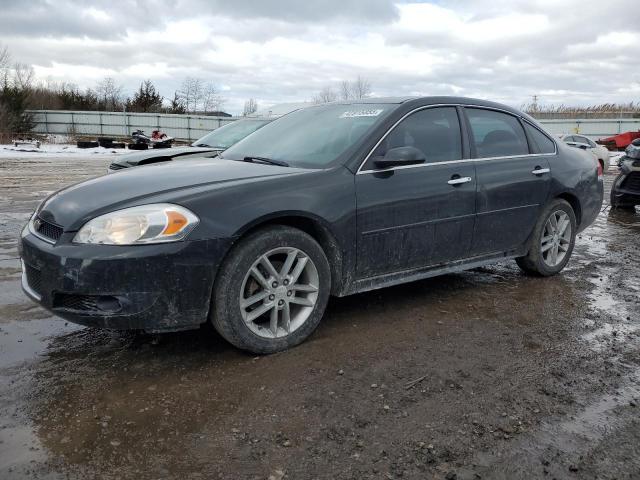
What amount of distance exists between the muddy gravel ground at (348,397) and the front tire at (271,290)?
0.46 ft

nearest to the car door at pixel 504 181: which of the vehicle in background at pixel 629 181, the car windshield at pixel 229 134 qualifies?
the car windshield at pixel 229 134

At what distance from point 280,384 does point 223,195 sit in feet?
3.67

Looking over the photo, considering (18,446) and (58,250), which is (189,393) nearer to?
(18,446)

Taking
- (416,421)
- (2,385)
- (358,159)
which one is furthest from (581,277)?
(2,385)

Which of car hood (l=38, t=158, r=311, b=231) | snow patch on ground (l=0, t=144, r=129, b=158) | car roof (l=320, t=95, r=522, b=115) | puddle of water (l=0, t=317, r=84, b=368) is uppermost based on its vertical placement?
snow patch on ground (l=0, t=144, r=129, b=158)

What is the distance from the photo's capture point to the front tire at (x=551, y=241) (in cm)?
513

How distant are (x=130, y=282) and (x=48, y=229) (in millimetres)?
724

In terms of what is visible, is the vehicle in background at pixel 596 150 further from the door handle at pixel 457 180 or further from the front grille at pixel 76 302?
the front grille at pixel 76 302

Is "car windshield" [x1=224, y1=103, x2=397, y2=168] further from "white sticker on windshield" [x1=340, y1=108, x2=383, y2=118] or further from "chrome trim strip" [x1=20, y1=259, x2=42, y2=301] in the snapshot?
"chrome trim strip" [x1=20, y1=259, x2=42, y2=301]

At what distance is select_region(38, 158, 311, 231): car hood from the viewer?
125 inches

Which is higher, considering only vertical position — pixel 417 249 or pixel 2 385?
pixel 417 249

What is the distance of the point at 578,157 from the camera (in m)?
5.53

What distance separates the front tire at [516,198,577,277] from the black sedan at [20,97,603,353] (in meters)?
0.02

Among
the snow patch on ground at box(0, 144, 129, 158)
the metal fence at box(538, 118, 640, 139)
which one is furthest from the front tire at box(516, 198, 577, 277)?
the metal fence at box(538, 118, 640, 139)
